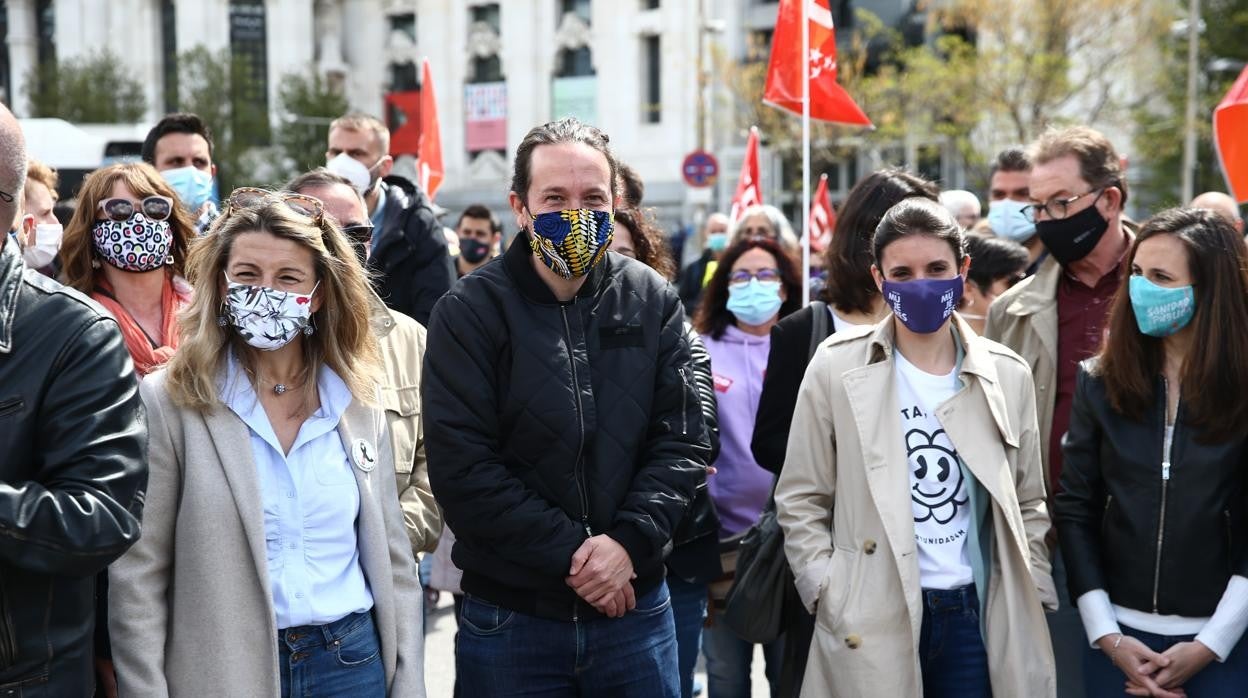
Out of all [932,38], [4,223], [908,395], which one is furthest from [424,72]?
[932,38]

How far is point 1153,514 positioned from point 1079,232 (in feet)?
4.36

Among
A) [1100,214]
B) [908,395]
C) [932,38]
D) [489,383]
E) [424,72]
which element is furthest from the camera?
[932,38]

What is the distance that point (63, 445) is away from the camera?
Result: 2.55 m

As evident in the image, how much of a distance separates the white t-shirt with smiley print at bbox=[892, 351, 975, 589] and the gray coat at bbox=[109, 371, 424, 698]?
1784 mm

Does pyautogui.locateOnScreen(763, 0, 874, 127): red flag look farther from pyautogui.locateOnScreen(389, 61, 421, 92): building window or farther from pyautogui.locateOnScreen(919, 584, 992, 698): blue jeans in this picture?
pyautogui.locateOnScreen(389, 61, 421, 92): building window

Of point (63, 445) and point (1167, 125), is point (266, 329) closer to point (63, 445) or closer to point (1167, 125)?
point (63, 445)

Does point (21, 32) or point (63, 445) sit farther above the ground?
point (21, 32)

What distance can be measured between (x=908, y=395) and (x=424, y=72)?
7.16 m

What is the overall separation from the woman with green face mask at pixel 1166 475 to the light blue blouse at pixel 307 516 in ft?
7.04

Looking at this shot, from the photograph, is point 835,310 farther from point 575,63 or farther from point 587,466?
point 575,63

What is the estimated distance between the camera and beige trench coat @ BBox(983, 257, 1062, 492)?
15.2ft

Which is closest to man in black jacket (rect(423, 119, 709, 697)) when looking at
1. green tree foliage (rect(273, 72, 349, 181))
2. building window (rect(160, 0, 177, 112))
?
green tree foliage (rect(273, 72, 349, 181))

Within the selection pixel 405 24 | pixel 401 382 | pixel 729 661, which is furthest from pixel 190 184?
pixel 405 24

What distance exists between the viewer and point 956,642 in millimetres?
3693
